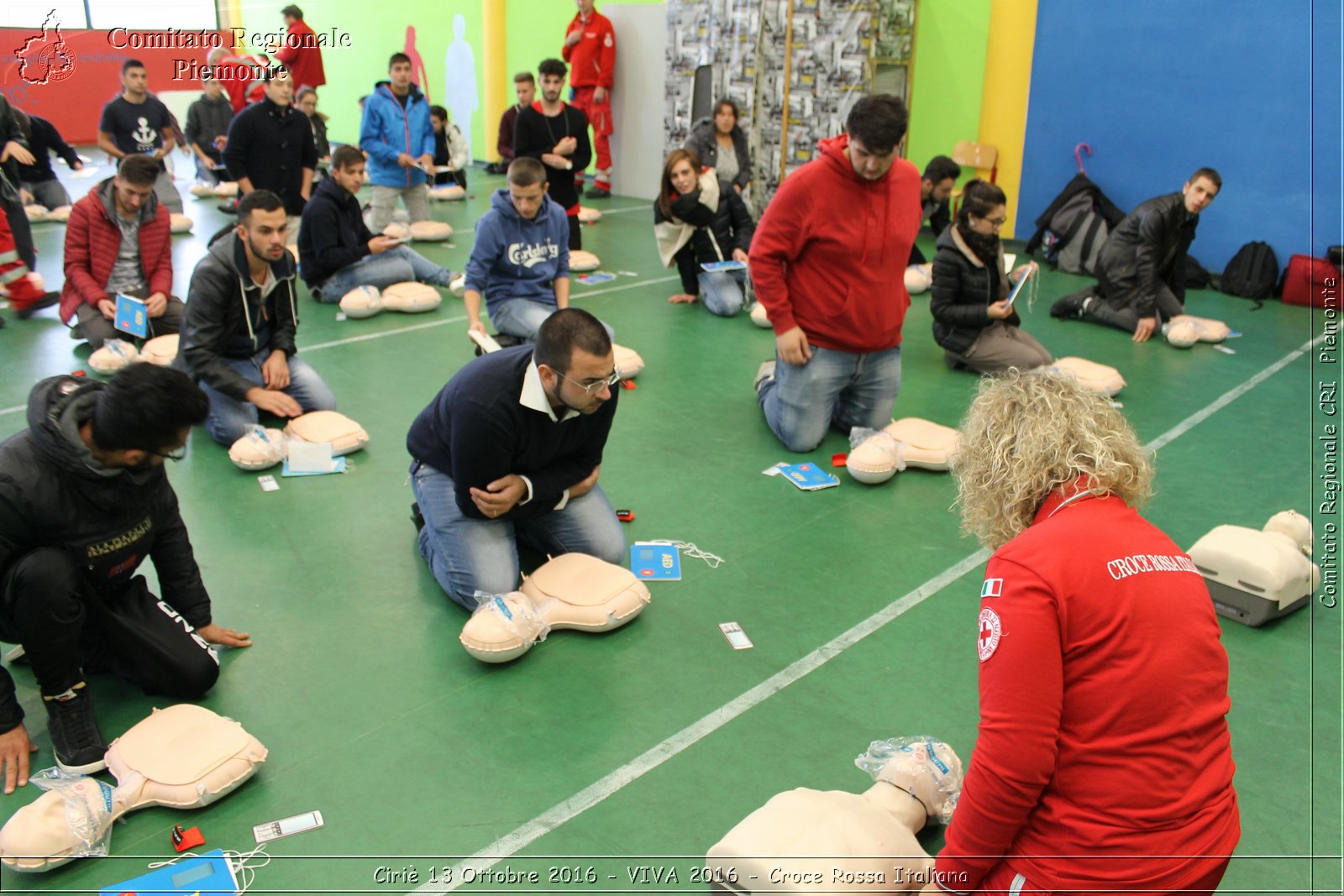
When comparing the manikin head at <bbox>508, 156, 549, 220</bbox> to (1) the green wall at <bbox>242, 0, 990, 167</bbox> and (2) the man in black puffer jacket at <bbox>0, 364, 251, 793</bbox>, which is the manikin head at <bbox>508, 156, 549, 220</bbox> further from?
(1) the green wall at <bbox>242, 0, 990, 167</bbox>

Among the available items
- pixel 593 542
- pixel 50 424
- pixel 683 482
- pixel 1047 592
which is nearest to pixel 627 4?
pixel 683 482

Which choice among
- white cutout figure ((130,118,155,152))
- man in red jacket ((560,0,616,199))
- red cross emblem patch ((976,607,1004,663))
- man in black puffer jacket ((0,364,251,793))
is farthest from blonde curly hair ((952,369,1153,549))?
man in red jacket ((560,0,616,199))

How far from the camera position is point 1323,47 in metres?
8.34

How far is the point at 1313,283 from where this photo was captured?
8.45 m

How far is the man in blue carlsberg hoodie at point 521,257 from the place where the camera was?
6.11m

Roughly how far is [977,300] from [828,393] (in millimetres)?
1719

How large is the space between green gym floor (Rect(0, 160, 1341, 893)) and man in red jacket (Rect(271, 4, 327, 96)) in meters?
7.12

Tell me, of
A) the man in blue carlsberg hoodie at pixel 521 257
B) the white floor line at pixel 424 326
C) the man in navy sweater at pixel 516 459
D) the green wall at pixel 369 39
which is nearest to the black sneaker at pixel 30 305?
the white floor line at pixel 424 326

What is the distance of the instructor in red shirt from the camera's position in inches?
79.1

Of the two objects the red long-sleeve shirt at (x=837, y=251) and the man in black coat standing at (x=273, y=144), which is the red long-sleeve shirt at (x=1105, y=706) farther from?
the man in black coat standing at (x=273, y=144)

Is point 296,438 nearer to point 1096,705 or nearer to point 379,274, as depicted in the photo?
point 379,274

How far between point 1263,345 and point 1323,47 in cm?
278

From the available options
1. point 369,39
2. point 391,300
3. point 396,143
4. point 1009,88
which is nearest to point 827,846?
point 391,300

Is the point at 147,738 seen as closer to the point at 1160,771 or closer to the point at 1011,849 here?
the point at 1011,849
